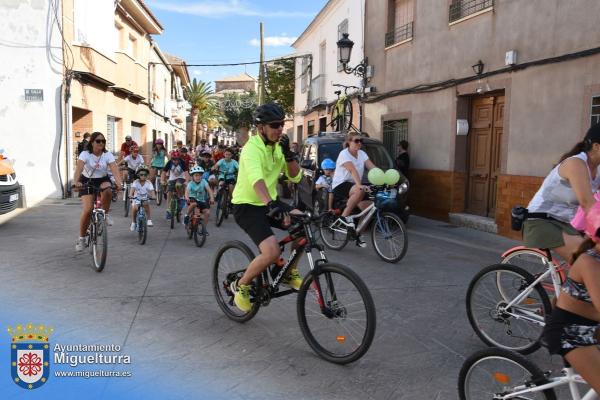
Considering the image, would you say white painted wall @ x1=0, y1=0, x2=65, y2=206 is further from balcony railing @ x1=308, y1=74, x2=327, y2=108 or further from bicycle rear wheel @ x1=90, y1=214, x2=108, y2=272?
balcony railing @ x1=308, y1=74, x2=327, y2=108

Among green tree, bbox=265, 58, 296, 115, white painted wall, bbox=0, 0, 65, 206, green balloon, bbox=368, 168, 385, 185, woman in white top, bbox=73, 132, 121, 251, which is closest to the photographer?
woman in white top, bbox=73, 132, 121, 251

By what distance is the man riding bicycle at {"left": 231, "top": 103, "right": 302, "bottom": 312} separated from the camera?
3881mm

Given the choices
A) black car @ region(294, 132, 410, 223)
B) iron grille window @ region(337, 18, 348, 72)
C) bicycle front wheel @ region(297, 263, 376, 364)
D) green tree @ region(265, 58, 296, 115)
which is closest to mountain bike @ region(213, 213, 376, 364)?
bicycle front wheel @ region(297, 263, 376, 364)

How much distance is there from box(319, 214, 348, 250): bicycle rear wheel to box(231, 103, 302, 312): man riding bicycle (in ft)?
11.4

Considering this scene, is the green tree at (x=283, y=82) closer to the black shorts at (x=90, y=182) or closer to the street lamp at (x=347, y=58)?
the street lamp at (x=347, y=58)

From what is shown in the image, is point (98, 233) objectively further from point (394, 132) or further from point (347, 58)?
point (347, 58)

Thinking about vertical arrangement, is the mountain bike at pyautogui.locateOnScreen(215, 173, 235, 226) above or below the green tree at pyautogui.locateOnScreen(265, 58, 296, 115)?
below

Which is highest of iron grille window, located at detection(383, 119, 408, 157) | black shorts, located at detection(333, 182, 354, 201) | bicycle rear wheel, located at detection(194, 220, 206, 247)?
iron grille window, located at detection(383, 119, 408, 157)

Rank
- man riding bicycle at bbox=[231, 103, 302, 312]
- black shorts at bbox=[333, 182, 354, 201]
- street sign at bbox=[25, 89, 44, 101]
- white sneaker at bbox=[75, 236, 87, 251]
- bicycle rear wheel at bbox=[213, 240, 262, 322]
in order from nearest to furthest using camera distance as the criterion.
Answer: man riding bicycle at bbox=[231, 103, 302, 312]
bicycle rear wheel at bbox=[213, 240, 262, 322]
white sneaker at bbox=[75, 236, 87, 251]
black shorts at bbox=[333, 182, 354, 201]
street sign at bbox=[25, 89, 44, 101]

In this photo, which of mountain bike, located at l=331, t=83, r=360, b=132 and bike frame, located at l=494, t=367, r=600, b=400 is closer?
bike frame, located at l=494, t=367, r=600, b=400

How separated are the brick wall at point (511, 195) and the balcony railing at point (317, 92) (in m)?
11.7

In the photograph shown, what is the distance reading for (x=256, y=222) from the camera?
405 centimetres

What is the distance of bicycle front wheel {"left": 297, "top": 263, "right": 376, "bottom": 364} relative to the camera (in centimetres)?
349

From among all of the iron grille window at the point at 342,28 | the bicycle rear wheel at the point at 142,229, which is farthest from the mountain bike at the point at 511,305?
the iron grille window at the point at 342,28
